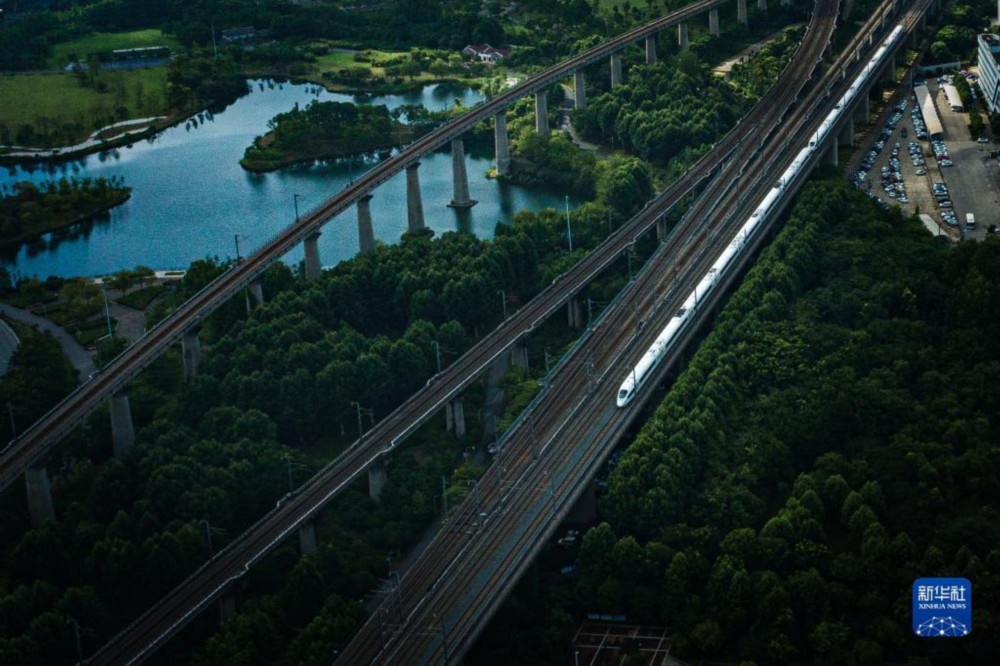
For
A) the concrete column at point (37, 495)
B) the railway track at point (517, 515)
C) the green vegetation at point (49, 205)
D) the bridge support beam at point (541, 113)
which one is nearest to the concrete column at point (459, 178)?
the bridge support beam at point (541, 113)

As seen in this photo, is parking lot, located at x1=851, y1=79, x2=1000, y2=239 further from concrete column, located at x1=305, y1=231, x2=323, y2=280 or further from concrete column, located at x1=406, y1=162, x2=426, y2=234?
concrete column, located at x1=305, y1=231, x2=323, y2=280

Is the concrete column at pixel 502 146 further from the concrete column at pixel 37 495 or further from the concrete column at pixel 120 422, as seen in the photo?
the concrete column at pixel 37 495

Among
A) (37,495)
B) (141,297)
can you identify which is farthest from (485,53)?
(37,495)

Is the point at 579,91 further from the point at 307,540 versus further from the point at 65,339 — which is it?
the point at 307,540

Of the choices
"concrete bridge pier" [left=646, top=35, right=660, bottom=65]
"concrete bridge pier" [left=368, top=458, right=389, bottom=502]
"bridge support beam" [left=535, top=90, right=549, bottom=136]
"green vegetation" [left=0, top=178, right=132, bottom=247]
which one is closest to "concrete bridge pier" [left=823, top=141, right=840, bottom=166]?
"bridge support beam" [left=535, top=90, right=549, bottom=136]

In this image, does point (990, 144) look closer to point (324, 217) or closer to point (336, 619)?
point (324, 217)

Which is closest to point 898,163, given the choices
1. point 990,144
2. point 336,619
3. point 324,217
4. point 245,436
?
point 990,144
